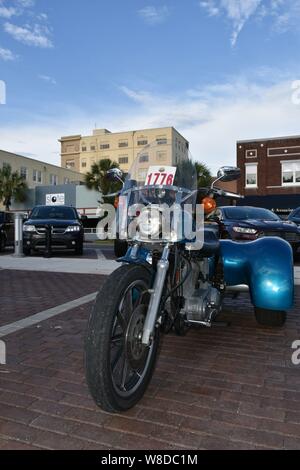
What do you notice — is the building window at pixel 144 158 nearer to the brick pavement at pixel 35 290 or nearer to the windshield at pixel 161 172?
the windshield at pixel 161 172

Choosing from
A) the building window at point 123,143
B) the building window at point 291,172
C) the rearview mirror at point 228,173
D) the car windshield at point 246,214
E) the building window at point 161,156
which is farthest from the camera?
the building window at point 123,143

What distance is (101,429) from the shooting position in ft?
7.04

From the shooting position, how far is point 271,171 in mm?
28266

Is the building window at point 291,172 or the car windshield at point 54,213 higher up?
the building window at point 291,172

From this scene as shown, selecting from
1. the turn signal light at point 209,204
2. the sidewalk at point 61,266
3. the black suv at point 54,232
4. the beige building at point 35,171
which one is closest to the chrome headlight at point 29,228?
the black suv at point 54,232

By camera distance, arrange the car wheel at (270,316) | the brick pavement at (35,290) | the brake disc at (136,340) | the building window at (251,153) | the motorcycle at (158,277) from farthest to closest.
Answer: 1. the building window at (251,153)
2. the brick pavement at (35,290)
3. the car wheel at (270,316)
4. the brake disc at (136,340)
5. the motorcycle at (158,277)

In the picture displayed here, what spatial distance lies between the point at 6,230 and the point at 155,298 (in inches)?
492

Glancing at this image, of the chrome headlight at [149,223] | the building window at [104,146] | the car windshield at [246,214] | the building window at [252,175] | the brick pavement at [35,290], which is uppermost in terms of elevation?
the building window at [104,146]

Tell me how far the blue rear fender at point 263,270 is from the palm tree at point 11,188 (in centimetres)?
4118

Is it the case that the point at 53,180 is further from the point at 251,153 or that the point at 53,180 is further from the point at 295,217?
the point at 295,217

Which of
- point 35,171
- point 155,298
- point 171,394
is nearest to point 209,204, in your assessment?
Result: point 155,298

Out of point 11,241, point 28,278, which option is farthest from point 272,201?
point 28,278

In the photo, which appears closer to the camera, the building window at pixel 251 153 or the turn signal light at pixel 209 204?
the turn signal light at pixel 209 204

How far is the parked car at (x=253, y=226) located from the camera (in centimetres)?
904
